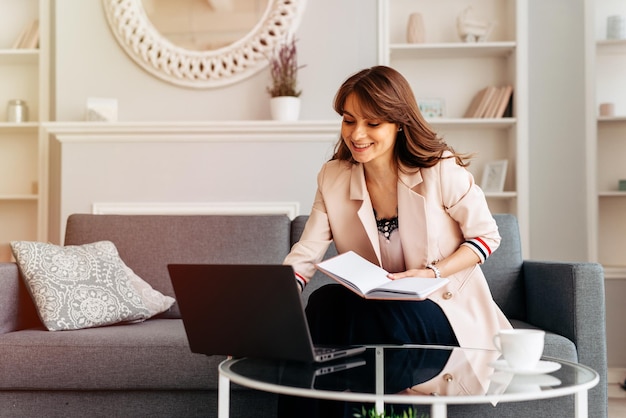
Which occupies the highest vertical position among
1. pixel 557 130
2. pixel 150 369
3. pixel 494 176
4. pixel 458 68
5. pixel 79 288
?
pixel 458 68

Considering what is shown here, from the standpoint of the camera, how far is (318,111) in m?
3.70

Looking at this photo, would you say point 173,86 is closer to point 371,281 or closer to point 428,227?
point 428,227

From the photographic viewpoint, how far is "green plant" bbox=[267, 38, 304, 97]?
3.60 meters

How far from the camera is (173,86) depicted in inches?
149

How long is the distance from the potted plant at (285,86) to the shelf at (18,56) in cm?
139

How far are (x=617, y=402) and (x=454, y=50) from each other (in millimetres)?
A: 1904

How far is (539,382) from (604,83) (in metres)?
3.09

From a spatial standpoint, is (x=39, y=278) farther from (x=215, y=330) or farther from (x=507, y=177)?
(x=507, y=177)

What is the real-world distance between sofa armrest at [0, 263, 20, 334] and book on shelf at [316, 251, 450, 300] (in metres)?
1.23

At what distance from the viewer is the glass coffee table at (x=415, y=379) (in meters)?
1.20

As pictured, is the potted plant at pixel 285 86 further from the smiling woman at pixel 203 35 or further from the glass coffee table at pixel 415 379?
the glass coffee table at pixel 415 379

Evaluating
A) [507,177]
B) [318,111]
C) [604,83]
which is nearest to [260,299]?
[318,111]

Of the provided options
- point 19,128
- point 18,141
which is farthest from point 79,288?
point 18,141

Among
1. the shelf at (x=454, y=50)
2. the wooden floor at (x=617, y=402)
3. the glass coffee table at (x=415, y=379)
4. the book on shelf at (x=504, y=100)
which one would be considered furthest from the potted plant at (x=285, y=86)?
the glass coffee table at (x=415, y=379)
